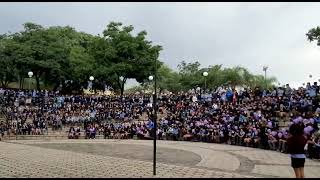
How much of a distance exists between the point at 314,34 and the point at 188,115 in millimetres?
10771

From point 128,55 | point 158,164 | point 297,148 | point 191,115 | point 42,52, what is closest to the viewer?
point 297,148

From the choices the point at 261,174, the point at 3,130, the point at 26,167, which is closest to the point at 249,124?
the point at 261,174

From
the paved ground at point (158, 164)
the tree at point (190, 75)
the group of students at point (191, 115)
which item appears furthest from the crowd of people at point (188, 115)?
the tree at point (190, 75)

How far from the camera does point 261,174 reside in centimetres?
1412

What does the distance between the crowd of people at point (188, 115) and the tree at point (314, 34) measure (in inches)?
190

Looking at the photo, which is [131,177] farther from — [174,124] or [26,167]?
[174,124]

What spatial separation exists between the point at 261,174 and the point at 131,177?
3.97 metres

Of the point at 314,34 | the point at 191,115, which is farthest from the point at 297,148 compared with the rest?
the point at 314,34

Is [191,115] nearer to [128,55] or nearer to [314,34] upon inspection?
[314,34]

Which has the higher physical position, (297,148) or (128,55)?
(128,55)

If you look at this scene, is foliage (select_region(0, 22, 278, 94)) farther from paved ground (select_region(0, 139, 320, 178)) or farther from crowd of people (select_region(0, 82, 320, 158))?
paved ground (select_region(0, 139, 320, 178))

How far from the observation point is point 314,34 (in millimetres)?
34031

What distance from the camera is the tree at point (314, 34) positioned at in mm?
33478

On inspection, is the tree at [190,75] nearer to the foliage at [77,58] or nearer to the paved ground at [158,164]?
the foliage at [77,58]
